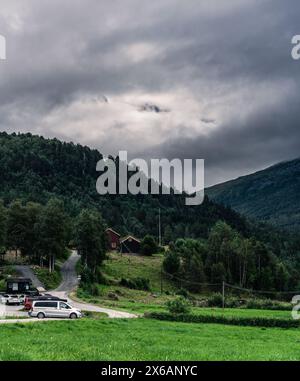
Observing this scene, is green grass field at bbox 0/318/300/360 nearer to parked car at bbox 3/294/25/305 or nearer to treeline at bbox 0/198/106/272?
parked car at bbox 3/294/25/305

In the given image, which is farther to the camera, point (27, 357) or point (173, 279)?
point (173, 279)

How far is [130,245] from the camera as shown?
529 ft

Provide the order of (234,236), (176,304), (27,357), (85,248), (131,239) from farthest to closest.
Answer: (131,239)
(234,236)
(85,248)
(176,304)
(27,357)

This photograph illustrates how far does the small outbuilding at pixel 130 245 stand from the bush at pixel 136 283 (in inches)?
1948

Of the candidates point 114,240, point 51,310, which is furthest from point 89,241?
point 51,310

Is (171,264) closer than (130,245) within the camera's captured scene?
Yes

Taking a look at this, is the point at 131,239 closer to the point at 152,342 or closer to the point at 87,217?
the point at 87,217

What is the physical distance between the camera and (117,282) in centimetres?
10750

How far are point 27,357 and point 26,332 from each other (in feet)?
60.4

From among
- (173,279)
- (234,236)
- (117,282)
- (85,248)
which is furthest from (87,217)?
(234,236)

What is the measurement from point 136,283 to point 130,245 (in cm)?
5427

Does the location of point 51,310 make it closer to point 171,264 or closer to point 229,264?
point 171,264

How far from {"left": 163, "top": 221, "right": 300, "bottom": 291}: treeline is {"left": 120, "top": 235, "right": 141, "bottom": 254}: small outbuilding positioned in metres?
21.5

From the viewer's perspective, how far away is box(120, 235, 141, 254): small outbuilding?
525 ft
